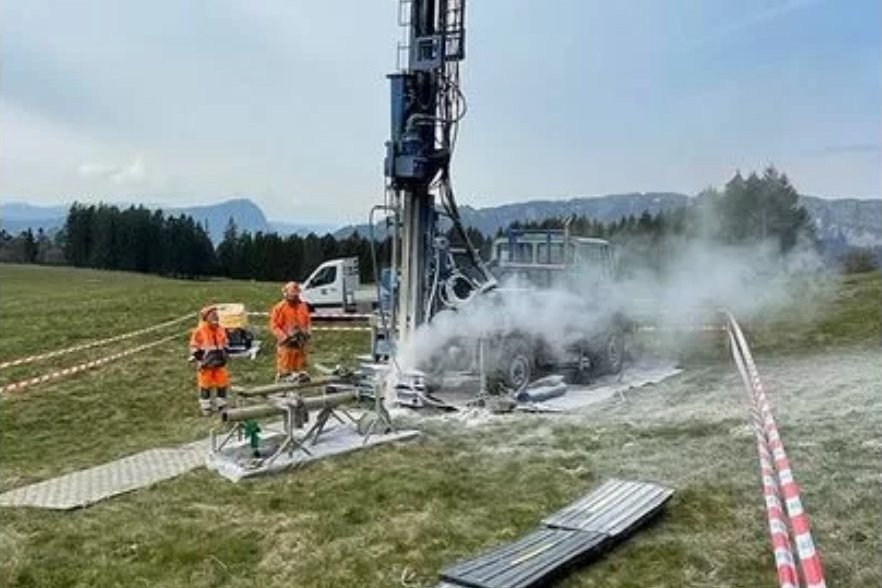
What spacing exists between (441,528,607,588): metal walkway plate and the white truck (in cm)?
2072

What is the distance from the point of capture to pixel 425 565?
23.0 ft

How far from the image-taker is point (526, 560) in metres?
6.64

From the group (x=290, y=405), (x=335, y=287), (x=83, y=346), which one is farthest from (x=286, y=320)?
(x=335, y=287)

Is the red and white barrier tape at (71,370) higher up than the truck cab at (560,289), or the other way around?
the truck cab at (560,289)

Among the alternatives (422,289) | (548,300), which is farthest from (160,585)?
(548,300)

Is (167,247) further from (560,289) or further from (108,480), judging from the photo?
(108,480)

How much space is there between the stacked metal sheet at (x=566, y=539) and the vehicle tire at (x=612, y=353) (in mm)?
7626

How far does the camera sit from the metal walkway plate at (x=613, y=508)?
24.2ft

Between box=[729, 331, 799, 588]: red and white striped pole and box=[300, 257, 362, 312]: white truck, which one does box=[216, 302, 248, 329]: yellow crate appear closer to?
box=[300, 257, 362, 312]: white truck

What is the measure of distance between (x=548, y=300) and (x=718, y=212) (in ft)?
29.6

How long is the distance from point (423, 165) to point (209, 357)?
4.06 metres

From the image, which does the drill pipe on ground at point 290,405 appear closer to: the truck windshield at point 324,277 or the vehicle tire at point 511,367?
the vehicle tire at point 511,367

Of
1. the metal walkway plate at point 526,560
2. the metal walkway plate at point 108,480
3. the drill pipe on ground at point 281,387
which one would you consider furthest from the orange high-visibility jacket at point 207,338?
the metal walkway plate at point 526,560

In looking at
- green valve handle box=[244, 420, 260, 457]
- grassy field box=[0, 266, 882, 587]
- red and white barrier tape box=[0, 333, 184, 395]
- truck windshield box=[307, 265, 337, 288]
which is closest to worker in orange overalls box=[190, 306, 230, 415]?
grassy field box=[0, 266, 882, 587]
